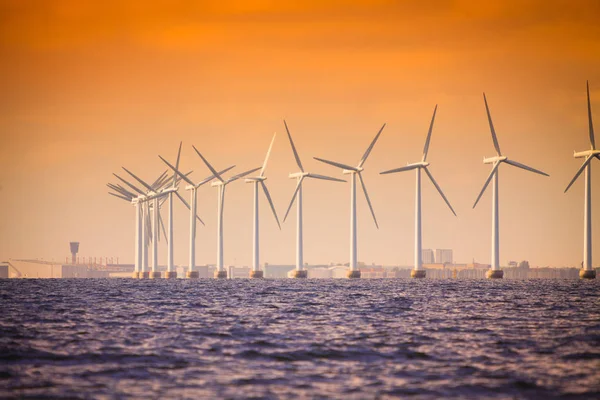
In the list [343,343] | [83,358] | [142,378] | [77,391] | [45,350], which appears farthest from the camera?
[343,343]

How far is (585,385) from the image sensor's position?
94.9 feet

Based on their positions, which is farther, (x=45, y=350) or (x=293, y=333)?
(x=293, y=333)

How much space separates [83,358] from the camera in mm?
35125

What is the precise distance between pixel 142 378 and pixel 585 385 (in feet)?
45.2

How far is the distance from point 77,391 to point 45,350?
10.3 m

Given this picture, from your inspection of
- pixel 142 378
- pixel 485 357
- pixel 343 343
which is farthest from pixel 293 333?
pixel 142 378

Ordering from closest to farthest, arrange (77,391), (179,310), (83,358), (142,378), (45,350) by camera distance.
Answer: (77,391) → (142,378) → (83,358) → (45,350) → (179,310)

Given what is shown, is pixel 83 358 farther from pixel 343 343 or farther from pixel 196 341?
pixel 343 343

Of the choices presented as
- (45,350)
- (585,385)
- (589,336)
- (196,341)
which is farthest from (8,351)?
(589,336)

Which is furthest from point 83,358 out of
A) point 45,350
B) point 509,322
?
point 509,322

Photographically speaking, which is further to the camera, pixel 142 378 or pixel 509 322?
pixel 509 322

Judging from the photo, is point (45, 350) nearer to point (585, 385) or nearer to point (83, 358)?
point (83, 358)

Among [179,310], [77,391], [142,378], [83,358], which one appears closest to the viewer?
[77,391]

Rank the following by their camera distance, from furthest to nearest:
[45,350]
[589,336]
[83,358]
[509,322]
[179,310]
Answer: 1. [179,310]
2. [509,322]
3. [589,336]
4. [45,350]
5. [83,358]
